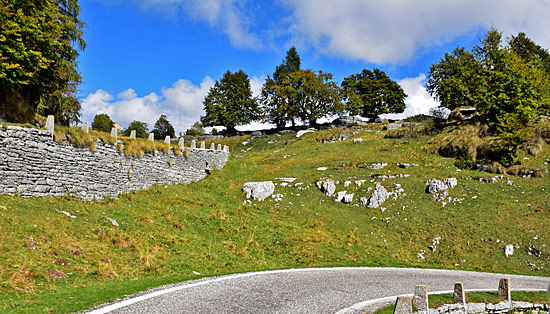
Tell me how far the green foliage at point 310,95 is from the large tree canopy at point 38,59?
1882 inches

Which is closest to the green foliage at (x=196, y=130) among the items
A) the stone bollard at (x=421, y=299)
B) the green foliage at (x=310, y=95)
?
the green foliage at (x=310, y=95)

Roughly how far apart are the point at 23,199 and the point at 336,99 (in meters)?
63.6

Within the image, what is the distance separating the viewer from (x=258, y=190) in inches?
1128

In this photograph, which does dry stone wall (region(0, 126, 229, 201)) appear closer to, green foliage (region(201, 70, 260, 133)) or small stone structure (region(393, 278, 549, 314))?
small stone structure (region(393, 278, 549, 314))

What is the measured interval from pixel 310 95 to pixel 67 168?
57.5 meters

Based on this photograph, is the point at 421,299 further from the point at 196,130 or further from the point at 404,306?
the point at 196,130

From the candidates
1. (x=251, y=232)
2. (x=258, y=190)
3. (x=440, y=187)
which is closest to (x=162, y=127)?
(x=258, y=190)

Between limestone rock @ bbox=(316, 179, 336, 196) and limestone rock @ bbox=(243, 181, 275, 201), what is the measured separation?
5.12 meters

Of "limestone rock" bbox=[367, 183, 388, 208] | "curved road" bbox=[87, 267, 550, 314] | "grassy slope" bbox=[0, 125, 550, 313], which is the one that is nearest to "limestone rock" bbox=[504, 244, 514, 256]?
"grassy slope" bbox=[0, 125, 550, 313]

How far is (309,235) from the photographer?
20.8m

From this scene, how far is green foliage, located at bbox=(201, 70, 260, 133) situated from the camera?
72.4m

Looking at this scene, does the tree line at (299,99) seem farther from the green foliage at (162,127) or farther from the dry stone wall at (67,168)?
the dry stone wall at (67,168)

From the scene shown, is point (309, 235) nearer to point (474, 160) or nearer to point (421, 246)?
point (421, 246)

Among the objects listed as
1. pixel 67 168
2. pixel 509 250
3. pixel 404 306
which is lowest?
pixel 509 250
